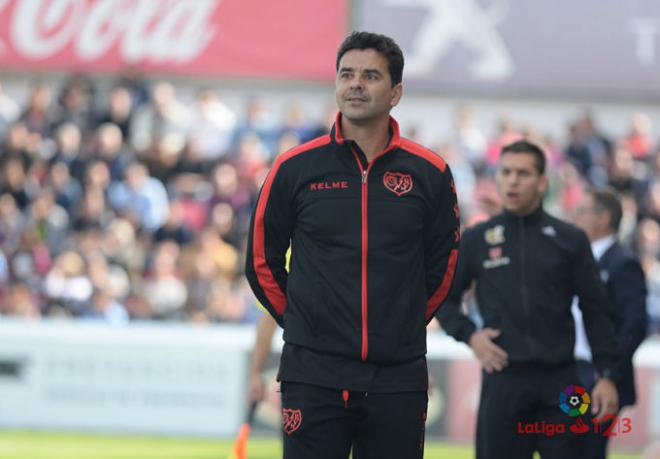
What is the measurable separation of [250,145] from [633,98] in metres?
7.12

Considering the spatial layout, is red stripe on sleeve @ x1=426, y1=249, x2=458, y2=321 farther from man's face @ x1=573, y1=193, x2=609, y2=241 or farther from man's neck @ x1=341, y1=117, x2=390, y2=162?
man's face @ x1=573, y1=193, x2=609, y2=241

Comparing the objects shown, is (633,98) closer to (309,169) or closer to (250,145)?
(250,145)

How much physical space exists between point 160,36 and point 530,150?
52.2ft

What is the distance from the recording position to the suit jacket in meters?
7.52

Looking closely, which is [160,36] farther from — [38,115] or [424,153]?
[424,153]

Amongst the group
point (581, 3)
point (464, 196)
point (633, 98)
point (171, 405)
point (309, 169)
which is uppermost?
point (581, 3)

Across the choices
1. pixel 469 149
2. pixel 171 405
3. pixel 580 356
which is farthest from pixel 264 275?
pixel 469 149

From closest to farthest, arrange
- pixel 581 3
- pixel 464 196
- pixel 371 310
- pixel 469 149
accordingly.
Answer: pixel 371 310 → pixel 464 196 → pixel 469 149 → pixel 581 3

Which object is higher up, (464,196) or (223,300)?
(464,196)

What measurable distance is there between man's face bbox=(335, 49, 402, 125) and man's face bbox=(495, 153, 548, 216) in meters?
1.84

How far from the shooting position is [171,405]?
13.5 meters

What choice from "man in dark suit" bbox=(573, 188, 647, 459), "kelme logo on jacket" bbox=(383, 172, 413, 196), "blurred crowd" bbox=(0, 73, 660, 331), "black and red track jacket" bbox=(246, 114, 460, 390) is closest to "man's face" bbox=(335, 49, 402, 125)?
"black and red track jacket" bbox=(246, 114, 460, 390)

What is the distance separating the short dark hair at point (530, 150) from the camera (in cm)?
708

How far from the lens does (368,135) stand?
5.40m
